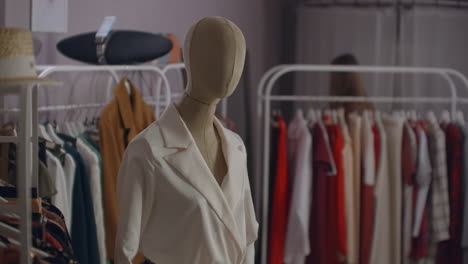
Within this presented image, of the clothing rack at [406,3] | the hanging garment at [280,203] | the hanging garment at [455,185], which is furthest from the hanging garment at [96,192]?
the clothing rack at [406,3]

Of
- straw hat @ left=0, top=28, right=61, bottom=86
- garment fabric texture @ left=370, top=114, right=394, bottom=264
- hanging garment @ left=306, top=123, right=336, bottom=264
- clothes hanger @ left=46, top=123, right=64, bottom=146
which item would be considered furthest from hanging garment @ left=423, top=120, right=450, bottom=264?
straw hat @ left=0, top=28, right=61, bottom=86

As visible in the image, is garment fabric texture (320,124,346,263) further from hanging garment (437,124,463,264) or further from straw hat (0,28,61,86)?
straw hat (0,28,61,86)

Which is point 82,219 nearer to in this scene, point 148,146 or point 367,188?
point 148,146

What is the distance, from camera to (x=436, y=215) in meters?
3.07

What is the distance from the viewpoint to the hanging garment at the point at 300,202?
9.96 ft

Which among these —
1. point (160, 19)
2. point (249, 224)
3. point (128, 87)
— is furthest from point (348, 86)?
point (249, 224)

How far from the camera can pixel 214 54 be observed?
154 centimetres

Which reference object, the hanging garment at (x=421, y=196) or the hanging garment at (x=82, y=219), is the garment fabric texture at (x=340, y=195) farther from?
the hanging garment at (x=82, y=219)

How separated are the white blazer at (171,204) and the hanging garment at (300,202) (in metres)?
1.47

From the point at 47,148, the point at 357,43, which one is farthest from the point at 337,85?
the point at 47,148

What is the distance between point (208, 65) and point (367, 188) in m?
1.72

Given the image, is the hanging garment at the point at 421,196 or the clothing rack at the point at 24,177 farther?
the hanging garment at the point at 421,196

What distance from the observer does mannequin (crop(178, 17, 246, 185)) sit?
154 cm

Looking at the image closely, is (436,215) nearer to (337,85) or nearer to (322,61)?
(337,85)
